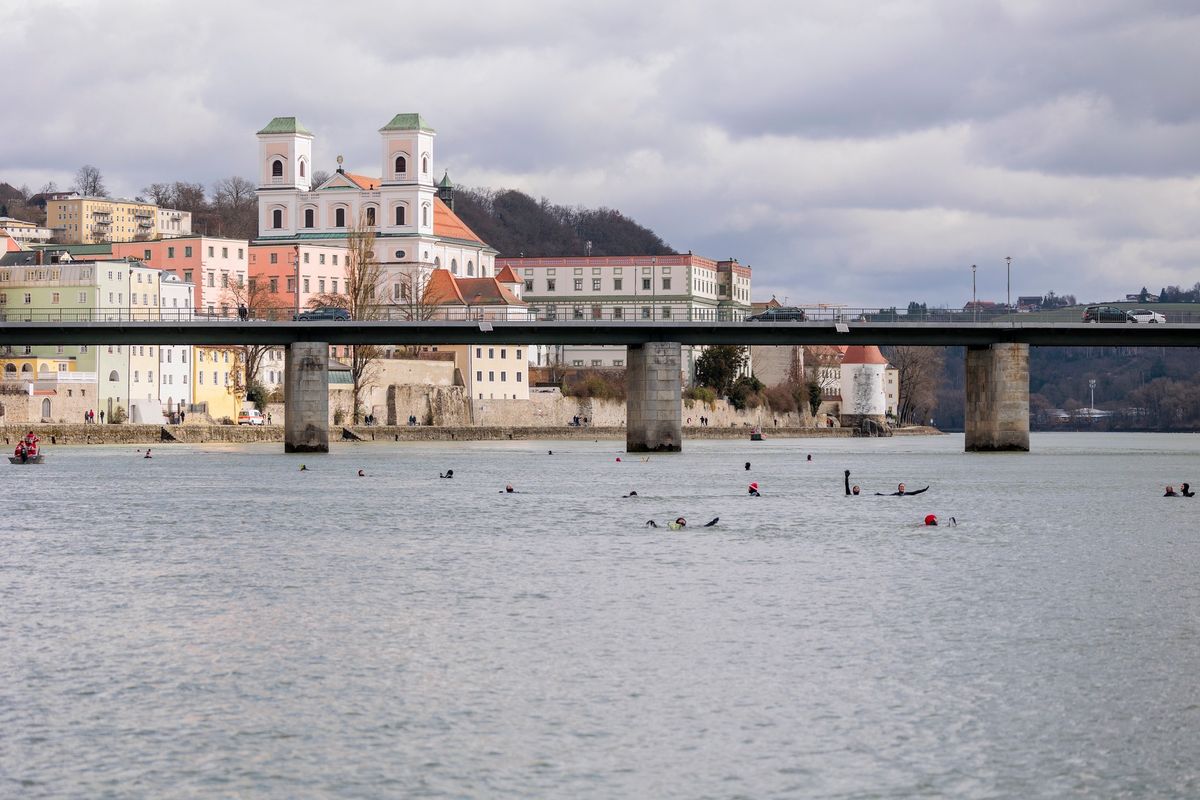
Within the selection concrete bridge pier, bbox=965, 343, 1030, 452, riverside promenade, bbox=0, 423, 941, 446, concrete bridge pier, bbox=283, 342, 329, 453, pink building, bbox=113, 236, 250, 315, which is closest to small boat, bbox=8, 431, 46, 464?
concrete bridge pier, bbox=283, 342, 329, 453

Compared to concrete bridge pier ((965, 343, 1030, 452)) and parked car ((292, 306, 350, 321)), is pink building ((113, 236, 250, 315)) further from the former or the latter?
concrete bridge pier ((965, 343, 1030, 452))

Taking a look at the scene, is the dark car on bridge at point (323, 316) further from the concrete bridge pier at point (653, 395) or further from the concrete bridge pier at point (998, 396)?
the concrete bridge pier at point (998, 396)

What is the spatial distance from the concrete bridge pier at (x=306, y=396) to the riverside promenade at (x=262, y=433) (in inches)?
900

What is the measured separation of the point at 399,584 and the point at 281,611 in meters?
4.78

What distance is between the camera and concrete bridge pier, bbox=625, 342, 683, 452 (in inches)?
3937

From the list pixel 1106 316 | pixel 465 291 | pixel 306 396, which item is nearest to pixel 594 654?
pixel 306 396

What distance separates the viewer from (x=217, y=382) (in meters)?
148

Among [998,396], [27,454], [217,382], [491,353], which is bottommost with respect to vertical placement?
[27,454]

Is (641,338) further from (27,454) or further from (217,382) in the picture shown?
(217,382)

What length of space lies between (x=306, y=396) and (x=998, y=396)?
132 feet

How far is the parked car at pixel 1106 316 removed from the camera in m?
104

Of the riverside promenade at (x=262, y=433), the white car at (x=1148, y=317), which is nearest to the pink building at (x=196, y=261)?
the riverside promenade at (x=262, y=433)

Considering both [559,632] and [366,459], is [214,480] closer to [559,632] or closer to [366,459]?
[366,459]

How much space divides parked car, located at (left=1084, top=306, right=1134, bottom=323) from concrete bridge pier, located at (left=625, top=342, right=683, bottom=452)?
80.9 feet
